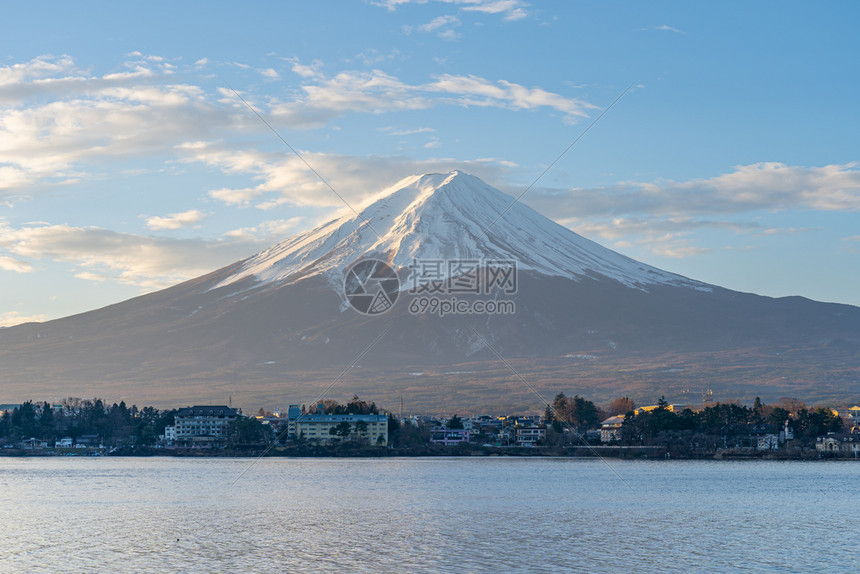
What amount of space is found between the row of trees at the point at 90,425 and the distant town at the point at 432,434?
0.14 m

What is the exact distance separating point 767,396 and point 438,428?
8216 cm

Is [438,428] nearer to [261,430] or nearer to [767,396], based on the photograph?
[261,430]

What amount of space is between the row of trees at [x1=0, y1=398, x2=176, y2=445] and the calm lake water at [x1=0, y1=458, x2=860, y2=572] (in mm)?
47253

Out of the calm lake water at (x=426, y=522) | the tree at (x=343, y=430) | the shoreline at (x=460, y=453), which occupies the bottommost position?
the calm lake water at (x=426, y=522)

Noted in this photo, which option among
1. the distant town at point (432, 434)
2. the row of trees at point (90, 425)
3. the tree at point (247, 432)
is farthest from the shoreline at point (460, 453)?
the row of trees at point (90, 425)

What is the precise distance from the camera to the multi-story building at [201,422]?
119 m

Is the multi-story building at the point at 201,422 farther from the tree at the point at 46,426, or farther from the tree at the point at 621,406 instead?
the tree at the point at 621,406

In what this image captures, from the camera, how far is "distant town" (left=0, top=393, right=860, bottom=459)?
10475cm

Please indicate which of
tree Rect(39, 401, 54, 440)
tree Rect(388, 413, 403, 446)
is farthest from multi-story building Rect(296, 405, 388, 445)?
tree Rect(39, 401, 54, 440)

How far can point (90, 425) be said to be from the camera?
126438mm

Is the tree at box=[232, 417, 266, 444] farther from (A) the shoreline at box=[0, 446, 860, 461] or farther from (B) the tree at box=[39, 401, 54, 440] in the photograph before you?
(B) the tree at box=[39, 401, 54, 440]

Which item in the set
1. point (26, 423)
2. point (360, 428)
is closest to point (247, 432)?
point (360, 428)

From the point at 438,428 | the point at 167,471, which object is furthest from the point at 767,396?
the point at 167,471

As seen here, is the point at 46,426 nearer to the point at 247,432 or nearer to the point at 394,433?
the point at 247,432
